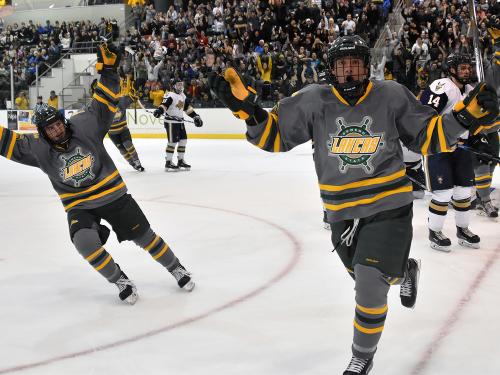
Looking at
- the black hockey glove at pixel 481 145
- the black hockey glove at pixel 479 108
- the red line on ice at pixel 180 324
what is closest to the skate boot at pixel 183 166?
the red line on ice at pixel 180 324

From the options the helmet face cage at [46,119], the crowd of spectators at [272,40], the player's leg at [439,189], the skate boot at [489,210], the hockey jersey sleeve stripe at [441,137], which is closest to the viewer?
the hockey jersey sleeve stripe at [441,137]

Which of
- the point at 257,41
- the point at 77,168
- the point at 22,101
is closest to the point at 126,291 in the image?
the point at 77,168

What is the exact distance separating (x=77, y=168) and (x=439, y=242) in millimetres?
2403

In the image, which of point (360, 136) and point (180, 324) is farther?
point (180, 324)

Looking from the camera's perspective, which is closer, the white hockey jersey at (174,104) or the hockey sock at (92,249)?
the hockey sock at (92,249)

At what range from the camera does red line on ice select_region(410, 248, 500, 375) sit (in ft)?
7.52

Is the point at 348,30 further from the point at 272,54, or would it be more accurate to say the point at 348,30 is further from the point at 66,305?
the point at 66,305

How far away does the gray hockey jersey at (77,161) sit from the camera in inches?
119

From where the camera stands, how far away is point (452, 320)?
2.73 metres

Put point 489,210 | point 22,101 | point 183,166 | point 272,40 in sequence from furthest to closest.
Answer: point 22,101 < point 272,40 < point 183,166 < point 489,210

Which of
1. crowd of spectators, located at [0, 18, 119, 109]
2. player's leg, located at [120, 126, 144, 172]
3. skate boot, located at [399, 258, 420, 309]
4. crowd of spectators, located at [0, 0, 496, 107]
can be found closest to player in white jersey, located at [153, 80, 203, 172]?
player's leg, located at [120, 126, 144, 172]

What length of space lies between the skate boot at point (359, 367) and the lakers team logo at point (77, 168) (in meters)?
1.65

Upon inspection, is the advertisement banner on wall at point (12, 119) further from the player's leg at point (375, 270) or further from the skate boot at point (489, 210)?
the player's leg at point (375, 270)

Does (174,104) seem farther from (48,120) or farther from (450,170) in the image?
(48,120)
